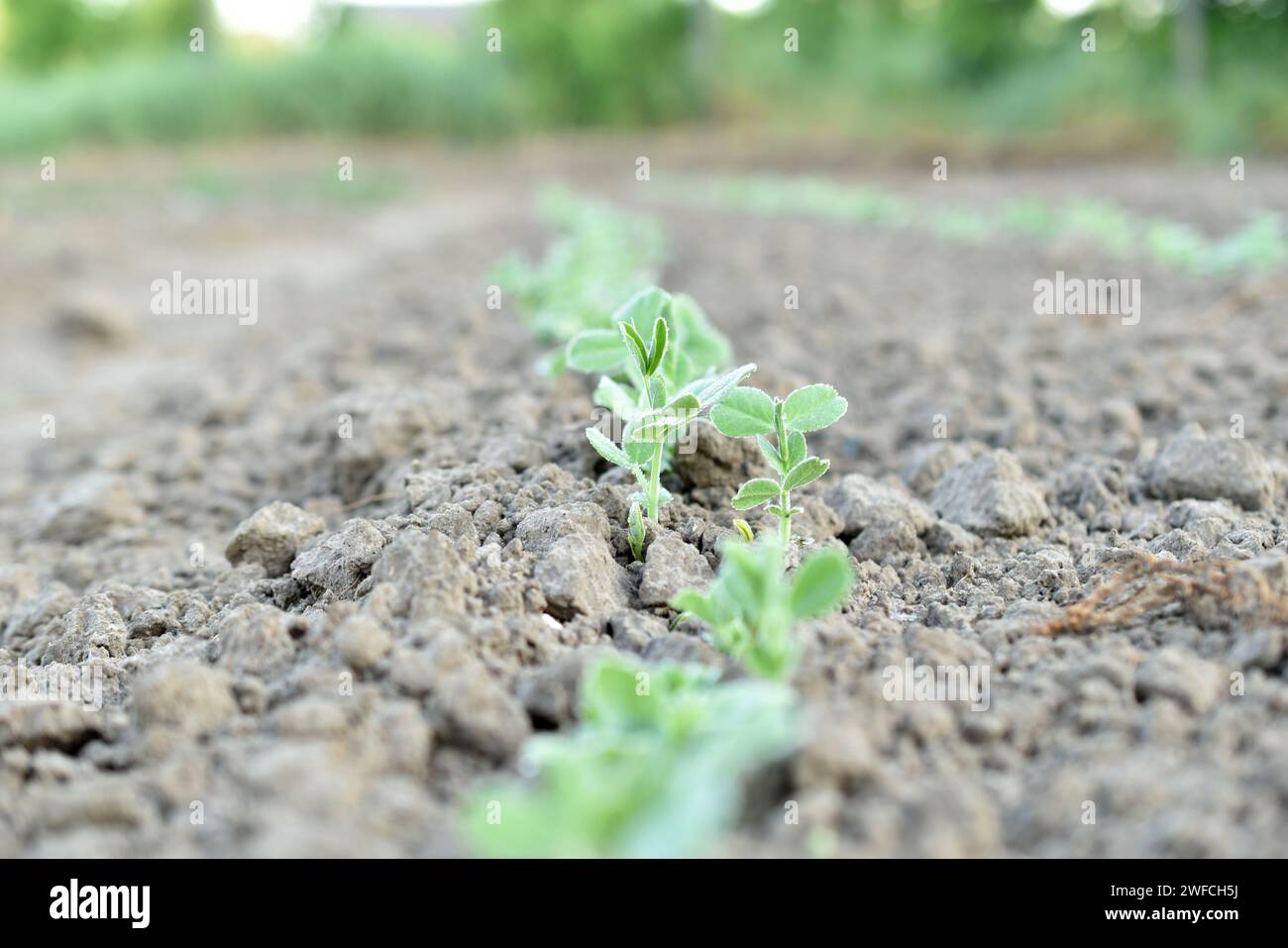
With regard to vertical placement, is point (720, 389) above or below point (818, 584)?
above

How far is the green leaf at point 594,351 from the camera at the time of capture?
88.4 inches

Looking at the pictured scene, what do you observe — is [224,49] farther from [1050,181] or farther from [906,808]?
[906,808]

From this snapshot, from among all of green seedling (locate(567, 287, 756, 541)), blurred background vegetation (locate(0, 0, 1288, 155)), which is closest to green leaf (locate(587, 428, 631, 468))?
green seedling (locate(567, 287, 756, 541))

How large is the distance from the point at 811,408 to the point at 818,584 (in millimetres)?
496

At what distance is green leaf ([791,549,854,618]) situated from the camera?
1429 mm

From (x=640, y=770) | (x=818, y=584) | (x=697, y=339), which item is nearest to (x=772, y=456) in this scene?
(x=818, y=584)

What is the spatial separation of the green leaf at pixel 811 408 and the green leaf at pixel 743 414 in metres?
0.03

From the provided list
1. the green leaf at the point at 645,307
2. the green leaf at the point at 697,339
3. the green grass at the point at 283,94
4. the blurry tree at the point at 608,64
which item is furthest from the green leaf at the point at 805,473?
the blurry tree at the point at 608,64

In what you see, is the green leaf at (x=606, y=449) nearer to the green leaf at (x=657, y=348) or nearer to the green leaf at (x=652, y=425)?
the green leaf at (x=652, y=425)

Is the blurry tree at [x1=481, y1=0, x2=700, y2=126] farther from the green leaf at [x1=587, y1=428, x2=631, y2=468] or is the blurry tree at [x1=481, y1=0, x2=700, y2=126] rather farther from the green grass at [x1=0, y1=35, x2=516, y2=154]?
the green leaf at [x1=587, y1=428, x2=631, y2=468]

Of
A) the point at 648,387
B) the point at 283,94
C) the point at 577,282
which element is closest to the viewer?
the point at 648,387

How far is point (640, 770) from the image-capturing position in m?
1.07

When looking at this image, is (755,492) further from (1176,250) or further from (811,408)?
(1176,250)
